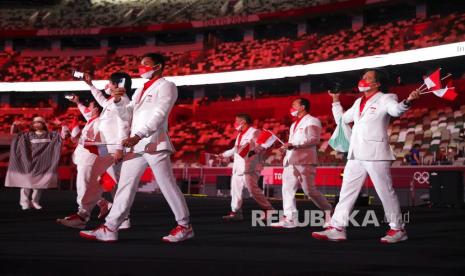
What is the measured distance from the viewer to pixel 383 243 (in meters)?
7.16

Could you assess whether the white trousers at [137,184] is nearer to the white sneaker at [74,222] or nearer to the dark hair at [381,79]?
the white sneaker at [74,222]

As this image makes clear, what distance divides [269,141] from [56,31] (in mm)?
39802

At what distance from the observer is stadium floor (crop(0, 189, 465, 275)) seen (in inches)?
188

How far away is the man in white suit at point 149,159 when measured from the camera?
256 inches

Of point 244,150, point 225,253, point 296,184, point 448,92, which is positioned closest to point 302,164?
point 296,184

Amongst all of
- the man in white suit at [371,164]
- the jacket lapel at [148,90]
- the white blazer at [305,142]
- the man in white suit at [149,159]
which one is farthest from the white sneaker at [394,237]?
the jacket lapel at [148,90]

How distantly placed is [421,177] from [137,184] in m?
15.1

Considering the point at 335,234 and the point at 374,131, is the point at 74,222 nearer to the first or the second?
the point at 335,234

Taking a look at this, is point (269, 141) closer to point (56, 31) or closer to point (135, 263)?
point (135, 263)

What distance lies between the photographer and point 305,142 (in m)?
9.13

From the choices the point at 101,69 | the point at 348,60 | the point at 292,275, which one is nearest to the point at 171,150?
the point at 292,275

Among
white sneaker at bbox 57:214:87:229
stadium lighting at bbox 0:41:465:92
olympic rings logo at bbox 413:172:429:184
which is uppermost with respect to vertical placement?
stadium lighting at bbox 0:41:465:92

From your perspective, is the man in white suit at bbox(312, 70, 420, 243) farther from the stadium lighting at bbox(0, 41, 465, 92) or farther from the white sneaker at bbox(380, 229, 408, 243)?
the stadium lighting at bbox(0, 41, 465, 92)

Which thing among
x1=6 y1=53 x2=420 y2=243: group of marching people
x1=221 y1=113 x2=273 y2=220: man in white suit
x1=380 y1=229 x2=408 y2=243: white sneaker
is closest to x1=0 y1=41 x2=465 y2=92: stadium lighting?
x1=221 y1=113 x2=273 y2=220: man in white suit
